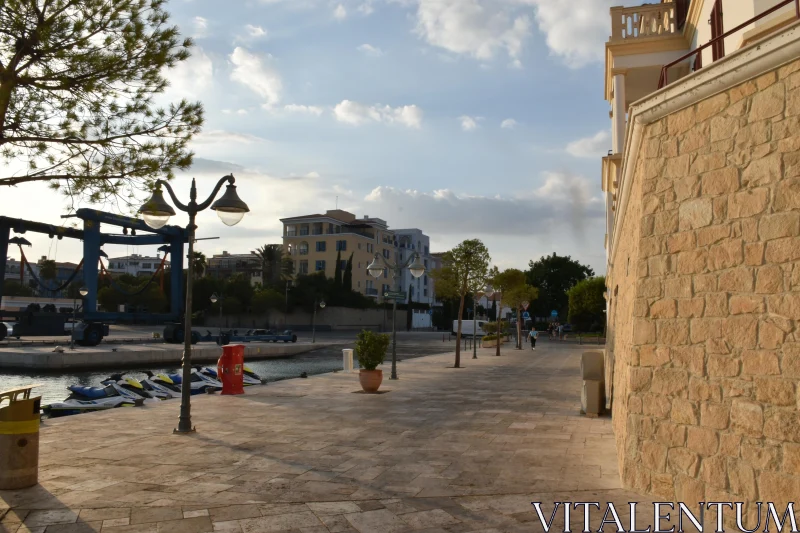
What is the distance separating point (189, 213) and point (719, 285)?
7972mm

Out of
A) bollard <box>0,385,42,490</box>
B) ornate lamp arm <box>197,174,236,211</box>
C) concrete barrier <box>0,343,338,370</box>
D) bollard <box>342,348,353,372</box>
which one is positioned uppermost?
ornate lamp arm <box>197,174,236,211</box>

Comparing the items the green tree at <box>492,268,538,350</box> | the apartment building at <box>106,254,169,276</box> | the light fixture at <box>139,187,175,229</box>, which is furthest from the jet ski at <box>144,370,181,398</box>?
the apartment building at <box>106,254,169,276</box>

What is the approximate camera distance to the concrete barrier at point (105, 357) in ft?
86.5

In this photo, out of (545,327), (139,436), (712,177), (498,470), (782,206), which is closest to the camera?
(782,206)

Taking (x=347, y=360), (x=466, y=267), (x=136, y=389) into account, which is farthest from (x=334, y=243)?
(x=136, y=389)

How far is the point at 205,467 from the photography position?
690 centimetres

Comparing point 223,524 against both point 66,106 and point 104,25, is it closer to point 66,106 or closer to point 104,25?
point 66,106

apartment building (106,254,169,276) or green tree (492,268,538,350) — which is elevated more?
apartment building (106,254,169,276)

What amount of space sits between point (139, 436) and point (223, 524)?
459cm

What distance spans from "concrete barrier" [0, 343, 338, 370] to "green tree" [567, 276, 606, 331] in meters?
27.6

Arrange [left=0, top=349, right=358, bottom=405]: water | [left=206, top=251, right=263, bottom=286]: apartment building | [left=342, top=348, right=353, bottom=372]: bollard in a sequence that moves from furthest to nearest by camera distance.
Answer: [left=206, top=251, right=263, bottom=286]: apartment building
[left=0, top=349, right=358, bottom=405]: water
[left=342, top=348, right=353, bottom=372]: bollard

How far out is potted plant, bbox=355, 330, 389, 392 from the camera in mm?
14523

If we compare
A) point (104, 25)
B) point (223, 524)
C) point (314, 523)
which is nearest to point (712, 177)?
point (314, 523)

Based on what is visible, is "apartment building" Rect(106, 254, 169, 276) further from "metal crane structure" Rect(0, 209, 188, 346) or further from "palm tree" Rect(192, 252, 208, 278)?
"metal crane structure" Rect(0, 209, 188, 346)
